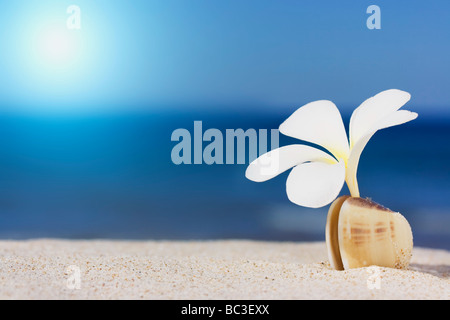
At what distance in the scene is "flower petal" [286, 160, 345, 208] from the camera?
1.66m

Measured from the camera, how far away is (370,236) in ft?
5.49

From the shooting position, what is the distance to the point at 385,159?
18.5ft

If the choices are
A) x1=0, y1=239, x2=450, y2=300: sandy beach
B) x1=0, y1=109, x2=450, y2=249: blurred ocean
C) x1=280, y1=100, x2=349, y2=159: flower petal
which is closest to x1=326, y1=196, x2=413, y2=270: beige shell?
x1=0, y1=239, x2=450, y2=300: sandy beach

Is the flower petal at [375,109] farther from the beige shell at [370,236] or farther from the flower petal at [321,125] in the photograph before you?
the beige shell at [370,236]

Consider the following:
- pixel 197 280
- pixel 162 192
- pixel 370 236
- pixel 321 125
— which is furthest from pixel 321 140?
pixel 162 192

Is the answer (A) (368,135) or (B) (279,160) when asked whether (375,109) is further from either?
(B) (279,160)

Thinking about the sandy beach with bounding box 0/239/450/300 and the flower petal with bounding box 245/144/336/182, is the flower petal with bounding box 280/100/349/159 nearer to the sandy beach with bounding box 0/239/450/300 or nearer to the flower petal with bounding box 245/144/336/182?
the flower petal with bounding box 245/144/336/182

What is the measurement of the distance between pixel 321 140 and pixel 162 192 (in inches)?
103

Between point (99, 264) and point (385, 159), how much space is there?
440 centimetres

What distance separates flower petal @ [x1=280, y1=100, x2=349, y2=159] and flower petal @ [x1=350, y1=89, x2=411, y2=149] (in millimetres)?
47

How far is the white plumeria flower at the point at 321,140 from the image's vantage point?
171cm

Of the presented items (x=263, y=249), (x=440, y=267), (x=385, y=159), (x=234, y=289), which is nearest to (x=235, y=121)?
(x=385, y=159)
